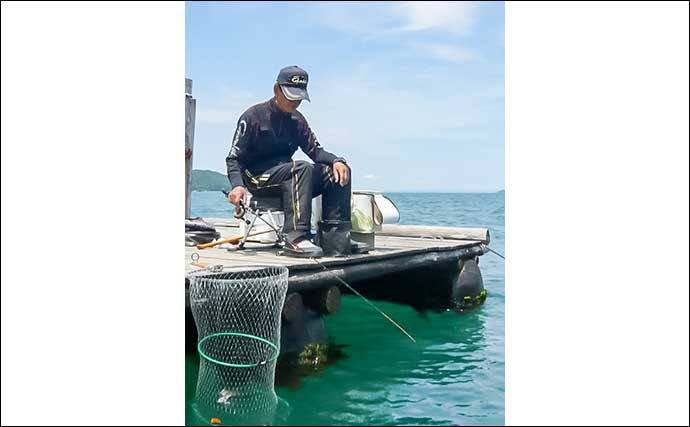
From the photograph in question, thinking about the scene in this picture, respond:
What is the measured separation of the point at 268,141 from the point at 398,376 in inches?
60.9

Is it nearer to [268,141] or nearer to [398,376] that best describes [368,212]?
[268,141]

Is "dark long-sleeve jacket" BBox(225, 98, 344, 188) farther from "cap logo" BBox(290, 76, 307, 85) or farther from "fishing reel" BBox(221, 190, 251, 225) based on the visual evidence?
"cap logo" BBox(290, 76, 307, 85)

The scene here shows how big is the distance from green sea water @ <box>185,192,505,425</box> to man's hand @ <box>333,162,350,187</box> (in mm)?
691

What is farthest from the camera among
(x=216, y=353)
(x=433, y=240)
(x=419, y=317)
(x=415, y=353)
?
(x=433, y=240)

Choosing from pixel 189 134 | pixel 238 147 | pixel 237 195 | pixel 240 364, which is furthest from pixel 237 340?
pixel 189 134

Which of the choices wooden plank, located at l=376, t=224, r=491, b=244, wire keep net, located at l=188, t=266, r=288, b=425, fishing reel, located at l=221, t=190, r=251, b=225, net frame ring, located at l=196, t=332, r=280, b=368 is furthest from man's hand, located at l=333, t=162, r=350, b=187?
wooden plank, located at l=376, t=224, r=491, b=244

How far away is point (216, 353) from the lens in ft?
11.3

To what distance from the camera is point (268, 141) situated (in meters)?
4.20

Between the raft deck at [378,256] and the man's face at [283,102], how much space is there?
2.84 ft

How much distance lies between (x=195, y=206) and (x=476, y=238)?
2382 millimetres

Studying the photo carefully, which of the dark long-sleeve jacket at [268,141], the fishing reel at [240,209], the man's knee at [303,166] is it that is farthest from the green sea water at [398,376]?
the man's knee at [303,166]

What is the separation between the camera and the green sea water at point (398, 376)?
330 cm
